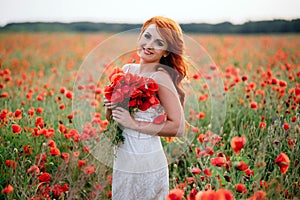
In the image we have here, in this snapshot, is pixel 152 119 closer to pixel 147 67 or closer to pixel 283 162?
pixel 147 67

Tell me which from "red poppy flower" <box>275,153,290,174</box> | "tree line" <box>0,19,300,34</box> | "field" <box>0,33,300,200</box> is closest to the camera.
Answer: "red poppy flower" <box>275,153,290,174</box>

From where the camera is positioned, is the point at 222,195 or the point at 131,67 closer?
the point at 222,195

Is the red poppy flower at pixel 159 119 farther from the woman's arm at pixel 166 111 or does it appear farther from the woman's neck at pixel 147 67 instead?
the woman's neck at pixel 147 67

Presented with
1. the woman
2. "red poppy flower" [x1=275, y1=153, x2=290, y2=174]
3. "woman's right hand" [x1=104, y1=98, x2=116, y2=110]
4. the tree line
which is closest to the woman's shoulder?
the woman

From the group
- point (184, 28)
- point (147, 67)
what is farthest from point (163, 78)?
point (184, 28)

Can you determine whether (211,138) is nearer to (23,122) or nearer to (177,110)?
(177,110)

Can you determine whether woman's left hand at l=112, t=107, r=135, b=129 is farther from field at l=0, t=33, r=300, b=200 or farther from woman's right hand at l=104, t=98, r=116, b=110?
field at l=0, t=33, r=300, b=200

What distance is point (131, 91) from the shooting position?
6.19 ft

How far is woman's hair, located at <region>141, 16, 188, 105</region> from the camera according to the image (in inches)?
79.9

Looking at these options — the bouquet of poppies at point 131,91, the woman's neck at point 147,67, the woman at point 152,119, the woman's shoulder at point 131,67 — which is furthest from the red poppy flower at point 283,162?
the woman's shoulder at point 131,67

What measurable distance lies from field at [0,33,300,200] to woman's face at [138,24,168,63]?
0.51ft

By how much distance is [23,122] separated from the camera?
3.12m

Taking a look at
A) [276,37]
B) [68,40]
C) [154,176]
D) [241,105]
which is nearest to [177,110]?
[154,176]

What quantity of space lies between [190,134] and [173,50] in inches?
48.1
